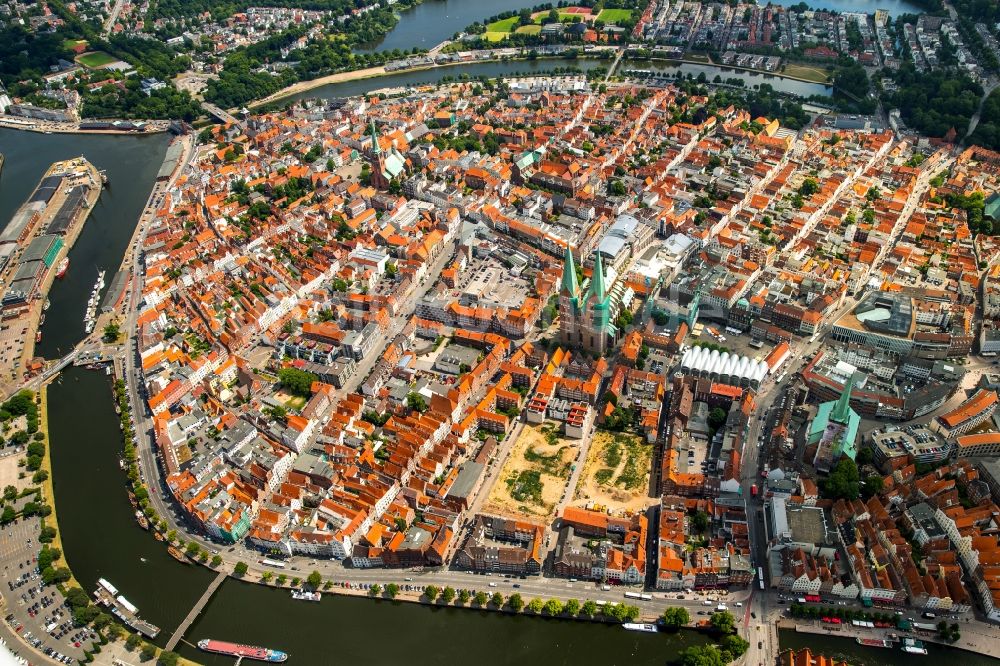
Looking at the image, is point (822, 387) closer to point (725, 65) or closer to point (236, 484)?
point (236, 484)

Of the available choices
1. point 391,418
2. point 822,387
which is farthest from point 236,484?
point 822,387

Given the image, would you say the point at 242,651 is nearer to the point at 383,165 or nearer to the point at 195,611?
the point at 195,611

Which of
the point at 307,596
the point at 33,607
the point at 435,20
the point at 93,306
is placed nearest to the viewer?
the point at 33,607

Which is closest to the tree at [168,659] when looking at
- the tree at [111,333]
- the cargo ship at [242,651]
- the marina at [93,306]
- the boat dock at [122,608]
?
the cargo ship at [242,651]

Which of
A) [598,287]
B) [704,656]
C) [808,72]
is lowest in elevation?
[704,656]

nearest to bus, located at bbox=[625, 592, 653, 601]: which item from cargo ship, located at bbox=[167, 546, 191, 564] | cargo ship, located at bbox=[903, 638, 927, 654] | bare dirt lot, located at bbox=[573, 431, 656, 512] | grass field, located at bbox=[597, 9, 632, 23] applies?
bare dirt lot, located at bbox=[573, 431, 656, 512]

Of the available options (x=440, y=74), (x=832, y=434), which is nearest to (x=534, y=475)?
(x=832, y=434)
